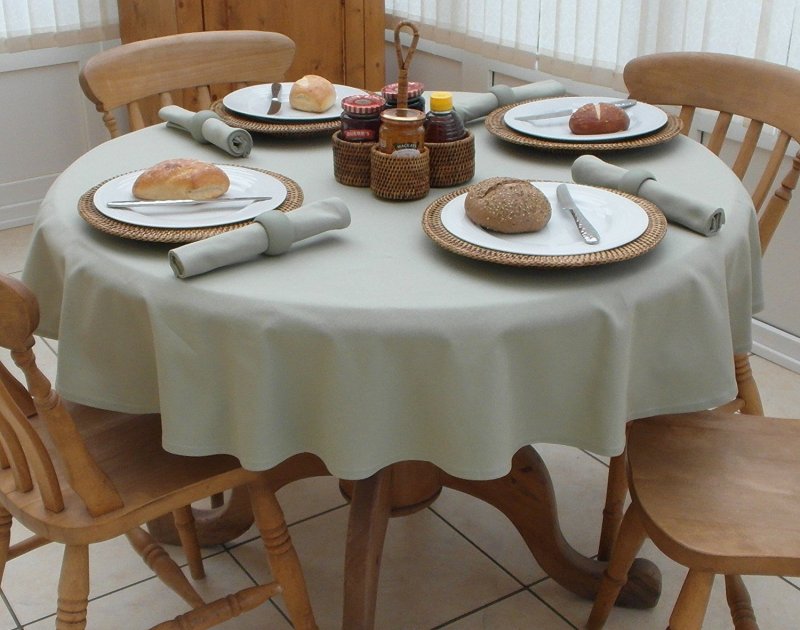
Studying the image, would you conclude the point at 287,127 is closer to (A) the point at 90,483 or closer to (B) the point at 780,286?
(A) the point at 90,483

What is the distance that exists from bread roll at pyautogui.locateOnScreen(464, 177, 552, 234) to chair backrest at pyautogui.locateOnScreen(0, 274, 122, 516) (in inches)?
23.8

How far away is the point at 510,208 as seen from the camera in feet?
4.46

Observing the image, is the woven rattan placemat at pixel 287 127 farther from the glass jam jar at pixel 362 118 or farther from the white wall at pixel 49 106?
the white wall at pixel 49 106

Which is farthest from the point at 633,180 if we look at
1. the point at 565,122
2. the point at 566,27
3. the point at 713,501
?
the point at 566,27

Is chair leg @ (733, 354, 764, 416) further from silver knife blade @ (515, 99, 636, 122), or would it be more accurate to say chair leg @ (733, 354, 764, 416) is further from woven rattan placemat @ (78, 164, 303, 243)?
woven rattan placemat @ (78, 164, 303, 243)

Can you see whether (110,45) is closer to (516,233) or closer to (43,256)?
(43,256)

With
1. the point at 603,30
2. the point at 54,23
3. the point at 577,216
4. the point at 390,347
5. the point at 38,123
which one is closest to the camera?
the point at 390,347

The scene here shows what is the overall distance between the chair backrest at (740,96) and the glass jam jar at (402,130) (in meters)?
0.76

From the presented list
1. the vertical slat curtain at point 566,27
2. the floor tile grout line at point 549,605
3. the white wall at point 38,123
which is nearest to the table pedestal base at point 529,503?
the floor tile grout line at point 549,605

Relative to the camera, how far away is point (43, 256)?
1.50 m

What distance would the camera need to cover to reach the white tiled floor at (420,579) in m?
1.93

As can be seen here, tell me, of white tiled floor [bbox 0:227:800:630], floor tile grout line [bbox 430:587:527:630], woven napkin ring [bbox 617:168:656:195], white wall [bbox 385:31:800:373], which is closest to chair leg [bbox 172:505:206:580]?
white tiled floor [bbox 0:227:800:630]

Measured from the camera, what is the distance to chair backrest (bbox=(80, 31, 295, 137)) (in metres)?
2.18

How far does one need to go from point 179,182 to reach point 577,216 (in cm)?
60
